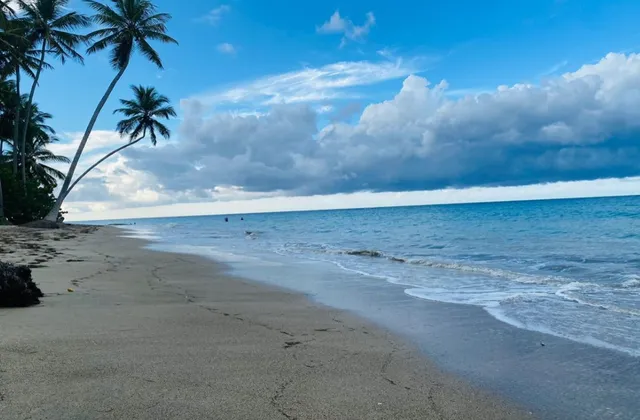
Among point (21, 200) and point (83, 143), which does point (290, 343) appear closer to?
point (83, 143)

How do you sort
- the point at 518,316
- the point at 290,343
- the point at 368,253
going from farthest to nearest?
the point at 368,253 → the point at 518,316 → the point at 290,343

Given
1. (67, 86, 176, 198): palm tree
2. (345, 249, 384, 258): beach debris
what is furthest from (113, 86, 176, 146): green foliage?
(345, 249, 384, 258): beach debris

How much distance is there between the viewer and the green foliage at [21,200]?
3259 cm

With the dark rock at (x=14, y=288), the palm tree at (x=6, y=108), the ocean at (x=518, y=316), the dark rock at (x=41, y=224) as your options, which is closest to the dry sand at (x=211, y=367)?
the dark rock at (x=14, y=288)

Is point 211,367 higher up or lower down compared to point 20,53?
lower down

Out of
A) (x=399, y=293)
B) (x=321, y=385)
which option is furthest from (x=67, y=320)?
(x=399, y=293)

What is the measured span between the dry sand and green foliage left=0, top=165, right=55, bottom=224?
32.2 meters

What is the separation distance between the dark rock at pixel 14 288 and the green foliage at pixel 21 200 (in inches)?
1269

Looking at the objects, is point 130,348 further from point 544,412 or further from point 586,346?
point 586,346

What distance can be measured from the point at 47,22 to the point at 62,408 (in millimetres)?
37533

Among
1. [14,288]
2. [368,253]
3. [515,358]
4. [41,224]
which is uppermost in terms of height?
[41,224]

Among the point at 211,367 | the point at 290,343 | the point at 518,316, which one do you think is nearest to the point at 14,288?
the point at 211,367

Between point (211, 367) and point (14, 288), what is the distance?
386 cm

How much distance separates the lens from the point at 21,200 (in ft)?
111
